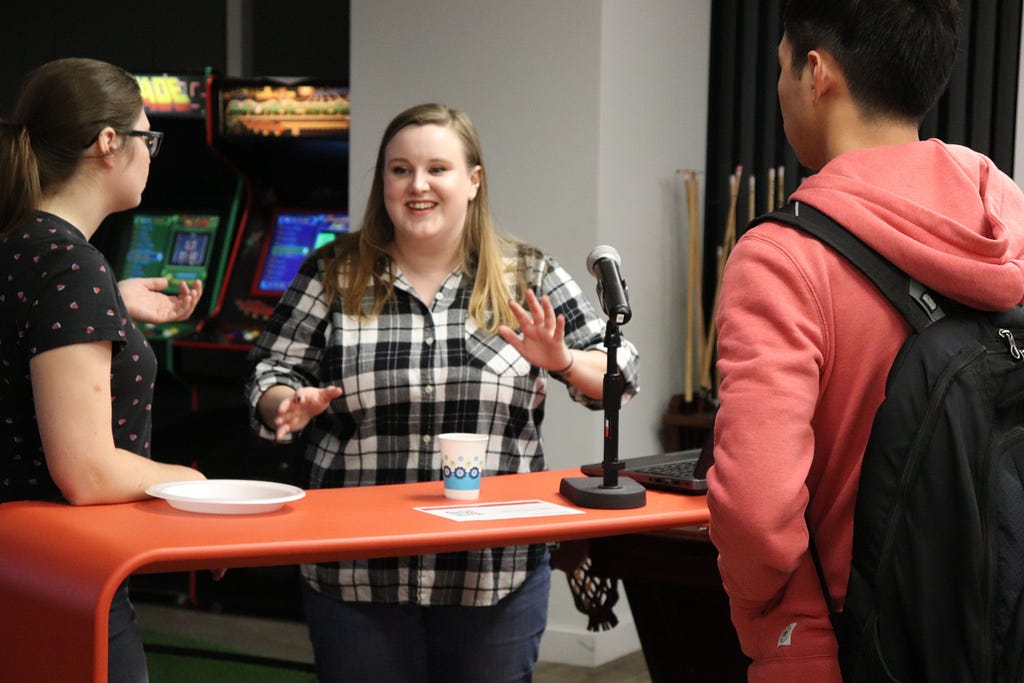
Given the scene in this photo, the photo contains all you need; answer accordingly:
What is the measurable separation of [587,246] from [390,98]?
0.88 meters

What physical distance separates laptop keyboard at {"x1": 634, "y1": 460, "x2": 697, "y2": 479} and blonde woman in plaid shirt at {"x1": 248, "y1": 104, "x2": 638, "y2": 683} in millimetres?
228

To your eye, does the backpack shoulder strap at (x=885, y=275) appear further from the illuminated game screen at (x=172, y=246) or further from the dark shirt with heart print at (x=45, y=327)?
the illuminated game screen at (x=172, y=246)

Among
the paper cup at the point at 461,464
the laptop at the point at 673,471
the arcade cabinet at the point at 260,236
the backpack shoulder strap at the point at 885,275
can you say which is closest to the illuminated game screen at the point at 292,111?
the arcade cabinet at the point at 260,236

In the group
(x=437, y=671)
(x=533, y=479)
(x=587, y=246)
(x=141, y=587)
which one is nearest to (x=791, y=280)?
(x=533, y=479)

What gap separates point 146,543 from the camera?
144 centimetres

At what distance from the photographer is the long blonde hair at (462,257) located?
225 centimetres

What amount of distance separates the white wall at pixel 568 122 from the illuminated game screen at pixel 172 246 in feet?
2.49

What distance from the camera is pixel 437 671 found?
2.11m

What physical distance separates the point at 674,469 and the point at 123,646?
900 millimetres

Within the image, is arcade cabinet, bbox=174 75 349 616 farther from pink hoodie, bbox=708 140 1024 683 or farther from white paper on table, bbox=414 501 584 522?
pink hoodie, bbox=708 140 1024 683

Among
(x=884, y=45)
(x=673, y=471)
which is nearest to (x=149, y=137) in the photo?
(x=673, y=471)

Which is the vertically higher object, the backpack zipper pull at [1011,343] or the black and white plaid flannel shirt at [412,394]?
the backpack zipper pull at [1011,343]

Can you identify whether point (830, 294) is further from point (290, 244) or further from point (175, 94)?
point (175, 94)

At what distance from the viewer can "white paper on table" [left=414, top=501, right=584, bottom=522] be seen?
5.51ft
